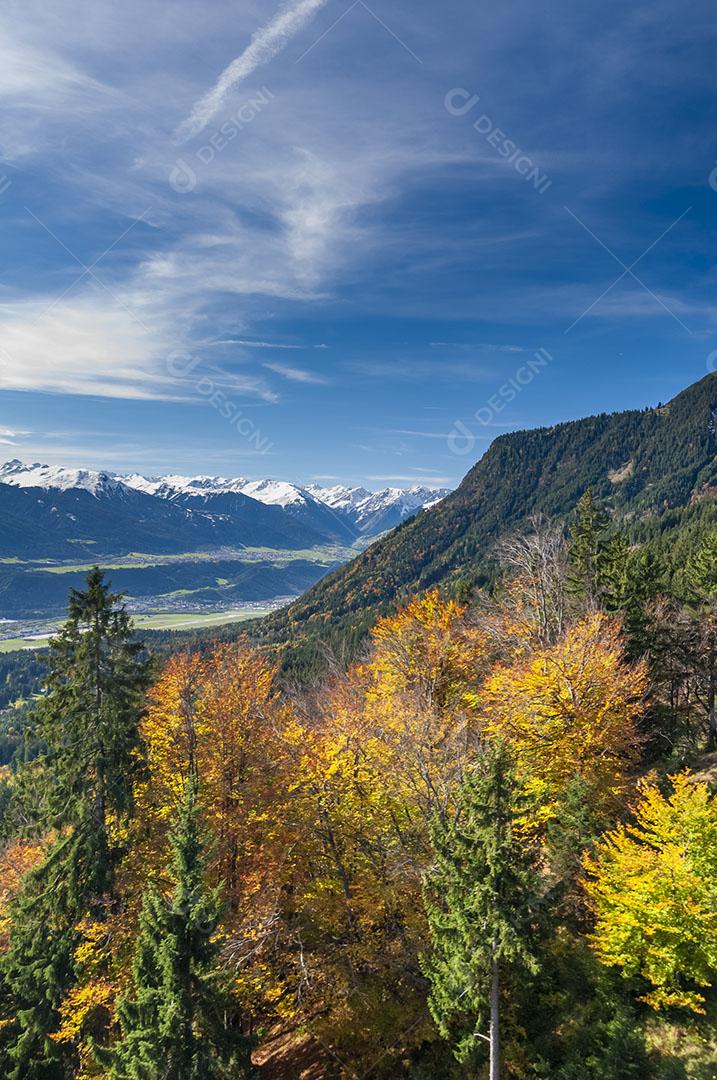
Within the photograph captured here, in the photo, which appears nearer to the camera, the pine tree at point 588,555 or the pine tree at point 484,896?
the pine tree at point 484,896

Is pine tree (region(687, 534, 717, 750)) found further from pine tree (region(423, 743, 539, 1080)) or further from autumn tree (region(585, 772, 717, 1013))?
pine tree (region(423, 743, 539, 1080))

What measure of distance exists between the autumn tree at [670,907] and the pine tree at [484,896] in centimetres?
394

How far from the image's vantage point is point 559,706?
2839 centimetres

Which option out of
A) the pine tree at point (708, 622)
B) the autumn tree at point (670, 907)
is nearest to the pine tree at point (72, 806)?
the autumn tree at point (670, 907)

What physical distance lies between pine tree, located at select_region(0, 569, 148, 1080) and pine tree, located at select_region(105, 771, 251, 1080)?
29.5ft

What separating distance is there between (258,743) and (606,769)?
18.1 meters

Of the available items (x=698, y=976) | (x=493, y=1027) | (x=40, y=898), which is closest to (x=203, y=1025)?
(x=493, y=1027)

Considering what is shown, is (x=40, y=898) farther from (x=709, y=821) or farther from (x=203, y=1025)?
(x=709, y=821)

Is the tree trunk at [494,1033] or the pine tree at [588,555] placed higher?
the pine tree at [588,555]

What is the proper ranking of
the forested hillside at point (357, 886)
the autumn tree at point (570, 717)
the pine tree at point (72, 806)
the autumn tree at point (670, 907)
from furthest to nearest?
the autumn tree at point (570, 717)
the pine tree at point (72, 806)
the autumn tree at point (670, 907)
the forested hillside at point (357, 886)

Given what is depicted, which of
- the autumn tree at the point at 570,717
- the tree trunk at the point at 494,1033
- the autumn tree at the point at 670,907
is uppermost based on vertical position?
the autumn tree at the point at 570,717

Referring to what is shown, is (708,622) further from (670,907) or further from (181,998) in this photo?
(181,998)

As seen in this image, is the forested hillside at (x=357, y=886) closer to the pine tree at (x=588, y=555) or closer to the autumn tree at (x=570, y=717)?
the autumn tree at (x=570, y=717)

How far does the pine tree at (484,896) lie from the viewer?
16.7m
